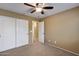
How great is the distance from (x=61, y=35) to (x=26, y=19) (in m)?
2.04

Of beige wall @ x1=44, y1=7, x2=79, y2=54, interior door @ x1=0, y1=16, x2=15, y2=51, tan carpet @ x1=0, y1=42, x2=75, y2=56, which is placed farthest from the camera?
interior door @ x1=0, y1=16, x2=15, y2=51

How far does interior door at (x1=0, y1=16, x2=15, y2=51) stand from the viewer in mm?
3296

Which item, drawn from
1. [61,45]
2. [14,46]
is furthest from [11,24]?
[61,45]

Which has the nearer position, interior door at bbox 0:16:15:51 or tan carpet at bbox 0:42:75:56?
tan carpet at bbox 0:42:75:56

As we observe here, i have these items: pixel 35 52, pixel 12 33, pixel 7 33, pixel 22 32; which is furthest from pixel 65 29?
pixel 7 33

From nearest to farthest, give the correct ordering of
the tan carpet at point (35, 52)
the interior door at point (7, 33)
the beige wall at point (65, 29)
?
1. the beige wall at point (65, 29)
2. the tan carpet at point (35, 52)
3. the interior door at point (7, 33)

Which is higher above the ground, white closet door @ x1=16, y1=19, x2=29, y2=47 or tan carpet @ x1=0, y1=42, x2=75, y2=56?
white closet door @ x1=16, y1=19, x2=29, y2=47

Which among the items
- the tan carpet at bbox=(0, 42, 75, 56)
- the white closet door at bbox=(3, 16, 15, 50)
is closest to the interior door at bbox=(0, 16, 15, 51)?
the white closet door at bbox=(3, 16, 15, 50)

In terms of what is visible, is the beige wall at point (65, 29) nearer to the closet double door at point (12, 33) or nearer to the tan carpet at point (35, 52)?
the tan carpet at point (35, 52)

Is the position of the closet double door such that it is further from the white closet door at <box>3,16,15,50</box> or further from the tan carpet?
the tan carpet

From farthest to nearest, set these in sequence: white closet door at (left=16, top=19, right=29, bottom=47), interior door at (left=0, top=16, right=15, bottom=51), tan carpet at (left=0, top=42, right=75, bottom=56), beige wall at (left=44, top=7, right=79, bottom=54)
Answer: white closet door at (left=16, top=19, right=29, bottom=47) → interior door at (left=0, top=16, right=15, bottom=51) → tan carpet at (left=0, top=42, right=75, bottom=56) → beige wall at (left=44, top=7, right=79, bottom=54)

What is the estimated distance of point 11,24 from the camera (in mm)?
3660

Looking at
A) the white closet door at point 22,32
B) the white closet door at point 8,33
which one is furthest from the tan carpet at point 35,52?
the white closet door at point 22,32

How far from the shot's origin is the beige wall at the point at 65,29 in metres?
2.83
